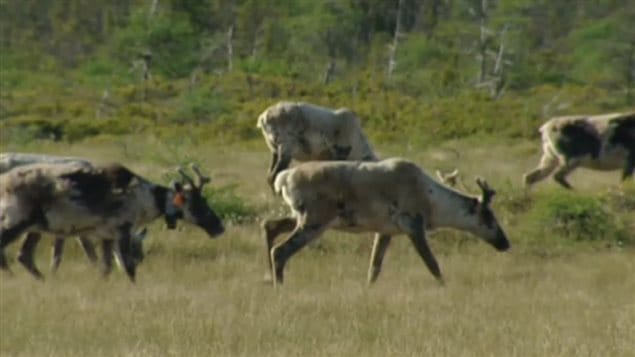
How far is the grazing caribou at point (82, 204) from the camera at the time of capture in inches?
553

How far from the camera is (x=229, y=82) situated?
182 ft

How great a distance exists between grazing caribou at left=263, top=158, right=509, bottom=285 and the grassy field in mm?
362

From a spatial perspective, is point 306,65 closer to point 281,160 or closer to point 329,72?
point 329,72

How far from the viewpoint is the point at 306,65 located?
68375 millimetres

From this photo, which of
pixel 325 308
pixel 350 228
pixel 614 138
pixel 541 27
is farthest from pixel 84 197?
pixel 541 27

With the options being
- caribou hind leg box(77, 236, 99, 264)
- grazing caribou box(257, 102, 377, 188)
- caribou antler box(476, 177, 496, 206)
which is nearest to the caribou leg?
caribou antler box(476, 177, 496, 206)

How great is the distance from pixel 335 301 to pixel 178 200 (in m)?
3.72

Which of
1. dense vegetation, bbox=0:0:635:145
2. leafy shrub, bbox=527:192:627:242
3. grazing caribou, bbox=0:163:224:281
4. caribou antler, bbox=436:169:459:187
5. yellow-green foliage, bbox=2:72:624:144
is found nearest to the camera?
grazing caribou, bbox=0:163:224:281

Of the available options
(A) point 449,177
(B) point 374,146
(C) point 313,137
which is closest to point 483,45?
(B) point 374,146

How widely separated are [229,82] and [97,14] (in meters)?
34.5

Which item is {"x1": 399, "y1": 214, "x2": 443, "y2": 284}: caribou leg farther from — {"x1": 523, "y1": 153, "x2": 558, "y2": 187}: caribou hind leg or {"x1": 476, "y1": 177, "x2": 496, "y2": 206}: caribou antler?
{"x1": 523, "y1": 153, "x2": 558, "y2": 187}: caribou hind leg

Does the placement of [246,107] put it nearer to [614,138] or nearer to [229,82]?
[229,82]

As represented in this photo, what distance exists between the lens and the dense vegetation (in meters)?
44.9

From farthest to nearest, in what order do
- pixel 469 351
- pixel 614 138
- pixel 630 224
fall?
pixel 614 138
pixel 630 224
pixel 469 351
